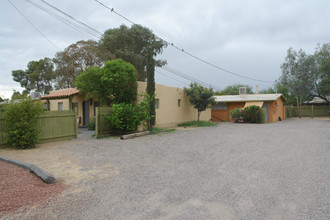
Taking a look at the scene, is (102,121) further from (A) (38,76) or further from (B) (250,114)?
(A) (38,76)

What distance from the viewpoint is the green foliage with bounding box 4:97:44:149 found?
7.62 metres

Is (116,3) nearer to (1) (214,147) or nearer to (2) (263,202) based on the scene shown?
(1) (214,147)

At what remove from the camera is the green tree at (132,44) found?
2709 cm

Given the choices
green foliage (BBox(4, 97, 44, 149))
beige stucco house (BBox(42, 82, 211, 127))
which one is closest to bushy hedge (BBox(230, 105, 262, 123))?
beige stucco house (BBox(42, 82, 211, 127))

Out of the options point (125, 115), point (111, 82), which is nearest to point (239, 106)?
point (125, 115)

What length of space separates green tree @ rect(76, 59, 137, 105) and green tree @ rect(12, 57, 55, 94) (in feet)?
101

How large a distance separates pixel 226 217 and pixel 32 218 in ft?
8.74

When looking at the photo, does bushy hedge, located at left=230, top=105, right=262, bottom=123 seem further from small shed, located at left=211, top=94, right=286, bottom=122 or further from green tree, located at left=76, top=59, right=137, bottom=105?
green tree, located at left=76, top=59, right=137, bottom=105

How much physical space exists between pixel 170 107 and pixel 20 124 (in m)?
10.2

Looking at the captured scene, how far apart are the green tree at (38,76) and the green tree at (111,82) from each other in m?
30.7

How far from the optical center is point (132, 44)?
92.9 ft

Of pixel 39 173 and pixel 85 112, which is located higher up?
pixel 85 112

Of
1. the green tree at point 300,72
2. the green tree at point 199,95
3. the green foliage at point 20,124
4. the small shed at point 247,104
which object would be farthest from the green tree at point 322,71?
the green foliage at point 20,124

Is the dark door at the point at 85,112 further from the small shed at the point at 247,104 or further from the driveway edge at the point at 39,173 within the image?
the small shed at the point at 247,104
